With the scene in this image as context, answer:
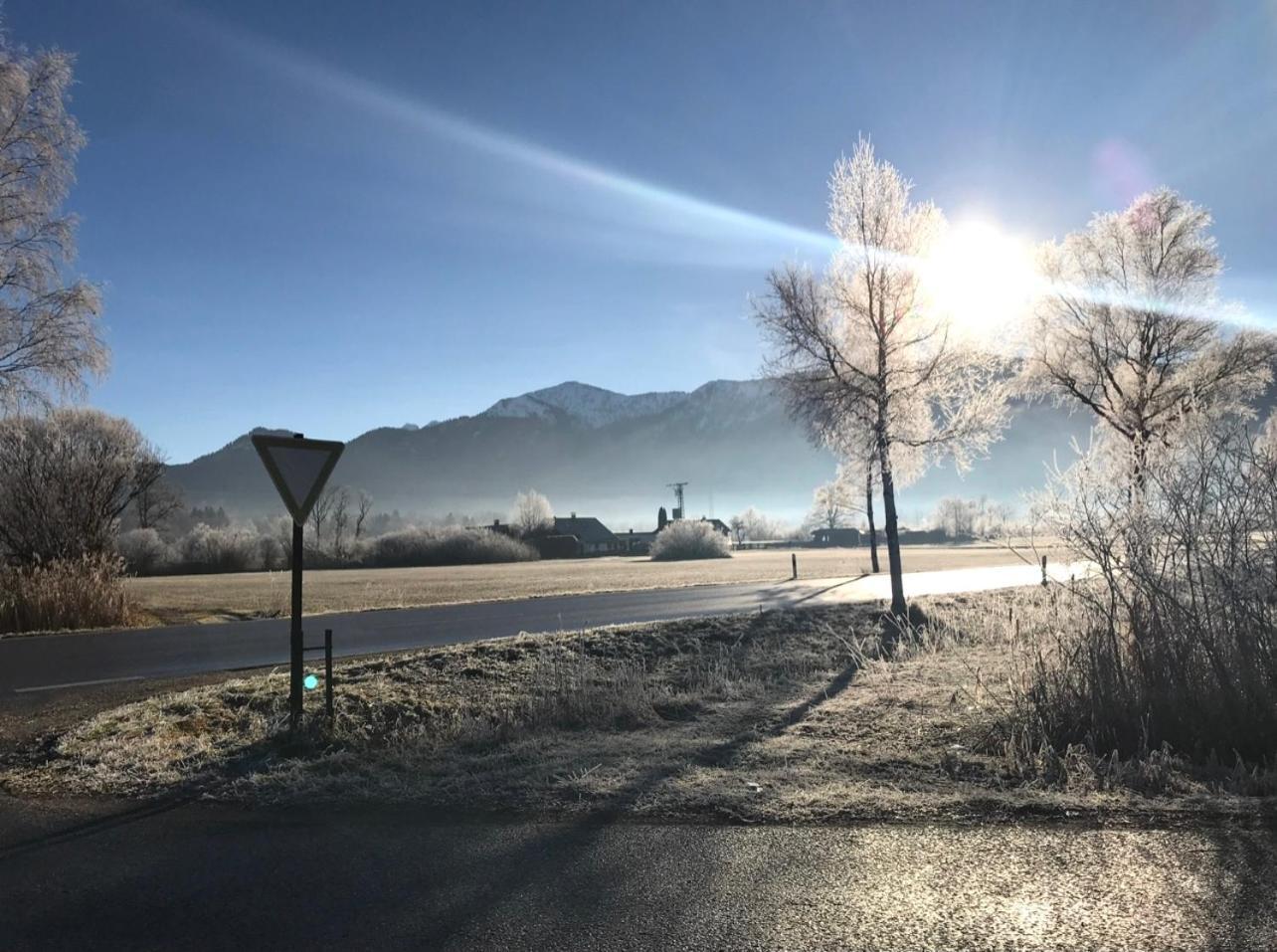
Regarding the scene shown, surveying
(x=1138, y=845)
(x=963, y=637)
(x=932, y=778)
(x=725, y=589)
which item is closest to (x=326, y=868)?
(x=932, y=778)

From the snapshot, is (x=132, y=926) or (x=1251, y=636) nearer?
(x=132, y=926)

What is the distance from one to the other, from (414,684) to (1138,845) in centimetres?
810

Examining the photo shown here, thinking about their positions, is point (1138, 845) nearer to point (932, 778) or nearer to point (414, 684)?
point (932, 778)

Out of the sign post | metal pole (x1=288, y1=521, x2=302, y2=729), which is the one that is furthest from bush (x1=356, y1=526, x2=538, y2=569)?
the sign post

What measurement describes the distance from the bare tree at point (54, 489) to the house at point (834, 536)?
3818 inches

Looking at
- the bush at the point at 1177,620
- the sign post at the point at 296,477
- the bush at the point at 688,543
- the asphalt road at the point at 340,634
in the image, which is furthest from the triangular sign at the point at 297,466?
the bush at the point at 688,543

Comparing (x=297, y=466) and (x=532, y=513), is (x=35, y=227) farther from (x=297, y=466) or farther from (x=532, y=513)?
(x=532, y=513)

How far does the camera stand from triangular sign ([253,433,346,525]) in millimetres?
7633

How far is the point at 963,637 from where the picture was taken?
13484 mm

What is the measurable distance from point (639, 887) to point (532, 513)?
11956 centimetres

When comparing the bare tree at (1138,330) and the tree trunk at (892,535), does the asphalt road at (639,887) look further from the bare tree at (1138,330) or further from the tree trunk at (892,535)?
the bare tree at (1138,330)

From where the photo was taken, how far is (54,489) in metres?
23.5

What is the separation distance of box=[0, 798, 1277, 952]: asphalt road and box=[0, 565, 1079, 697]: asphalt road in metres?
6.11

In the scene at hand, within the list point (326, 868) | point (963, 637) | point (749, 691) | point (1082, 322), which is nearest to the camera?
point (326, 868)
